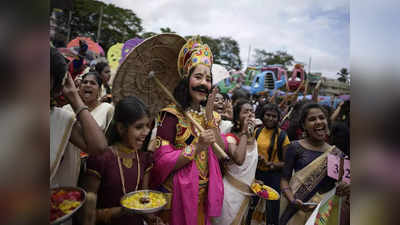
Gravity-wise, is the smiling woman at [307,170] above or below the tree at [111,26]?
below

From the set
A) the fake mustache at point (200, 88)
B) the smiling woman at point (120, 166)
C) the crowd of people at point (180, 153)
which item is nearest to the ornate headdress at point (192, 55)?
the crowd of people at point (180, 153)

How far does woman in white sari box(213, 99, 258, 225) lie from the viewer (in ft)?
6.25

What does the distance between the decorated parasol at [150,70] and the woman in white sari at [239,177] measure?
2.36ft

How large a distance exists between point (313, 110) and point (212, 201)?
3.99 feet

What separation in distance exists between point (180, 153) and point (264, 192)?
0.87 metres

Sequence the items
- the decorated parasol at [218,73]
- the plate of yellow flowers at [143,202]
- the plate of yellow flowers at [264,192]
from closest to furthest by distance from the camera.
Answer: the plate of yellow flowers at [143,202], the plate of yellow flowers at [264,192], the decorated parasol at [218,73]

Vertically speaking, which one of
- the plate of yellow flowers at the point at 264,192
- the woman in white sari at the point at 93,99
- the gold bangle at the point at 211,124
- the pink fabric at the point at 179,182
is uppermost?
the woman in white sari at the point at 93,99

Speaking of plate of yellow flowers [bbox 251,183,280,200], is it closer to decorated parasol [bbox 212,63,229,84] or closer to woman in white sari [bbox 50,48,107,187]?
decorated parasol [bbox 212,63,229,84]

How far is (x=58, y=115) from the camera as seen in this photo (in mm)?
919

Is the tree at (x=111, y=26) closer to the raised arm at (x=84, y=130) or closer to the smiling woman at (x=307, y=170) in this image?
the smiling woman at (x=307, y=170)

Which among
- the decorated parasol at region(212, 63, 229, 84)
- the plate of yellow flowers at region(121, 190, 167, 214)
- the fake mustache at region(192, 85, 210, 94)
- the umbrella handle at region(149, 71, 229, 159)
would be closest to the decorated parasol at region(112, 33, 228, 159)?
the umbrella handle at region(149, 71, 229, 159)

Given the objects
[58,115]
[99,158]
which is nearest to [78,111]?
[58,115]

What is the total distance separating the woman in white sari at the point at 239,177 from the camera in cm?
191
